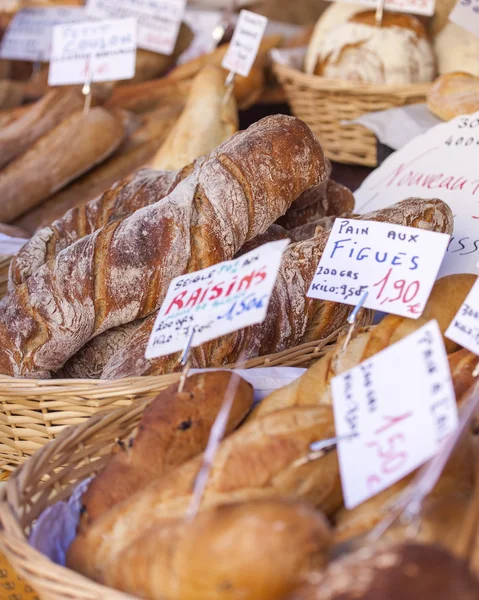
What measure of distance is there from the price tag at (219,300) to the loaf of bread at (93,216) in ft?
2.02

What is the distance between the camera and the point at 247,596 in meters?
0.75

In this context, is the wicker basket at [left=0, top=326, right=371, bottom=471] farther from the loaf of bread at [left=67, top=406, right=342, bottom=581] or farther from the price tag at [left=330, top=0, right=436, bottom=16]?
the price tag at [left=330, top=0, right=436, bottom=16]

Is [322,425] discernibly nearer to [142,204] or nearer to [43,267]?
[43,267]

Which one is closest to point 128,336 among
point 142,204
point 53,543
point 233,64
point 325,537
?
point 142,204

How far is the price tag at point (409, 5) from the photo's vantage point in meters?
2.46

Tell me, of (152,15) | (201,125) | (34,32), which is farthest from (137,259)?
(34,32)

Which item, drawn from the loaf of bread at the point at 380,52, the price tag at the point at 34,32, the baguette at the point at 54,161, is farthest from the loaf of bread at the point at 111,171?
the price tag at the point at 34,32

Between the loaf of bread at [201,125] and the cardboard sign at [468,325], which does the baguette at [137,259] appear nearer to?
the cardboard sign at [468,325]

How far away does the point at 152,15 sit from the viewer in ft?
9.71

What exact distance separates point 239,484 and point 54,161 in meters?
1.79

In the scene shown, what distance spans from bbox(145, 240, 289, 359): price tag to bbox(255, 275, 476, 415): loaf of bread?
17cm

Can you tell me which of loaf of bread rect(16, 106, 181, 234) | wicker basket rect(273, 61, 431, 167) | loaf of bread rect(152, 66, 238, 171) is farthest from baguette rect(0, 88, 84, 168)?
wicker basket rect(273, 61, 431, 167)

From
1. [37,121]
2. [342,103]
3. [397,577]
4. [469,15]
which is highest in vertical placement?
[469,15]

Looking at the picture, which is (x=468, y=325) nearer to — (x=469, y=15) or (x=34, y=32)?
(x=469, y=15)
